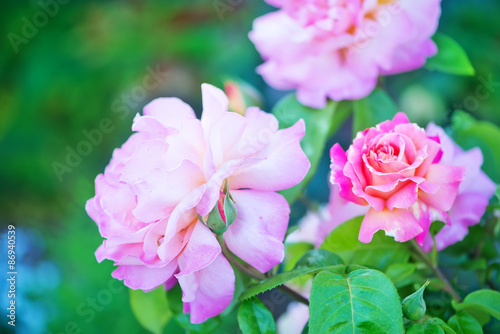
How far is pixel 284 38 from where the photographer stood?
437 mm

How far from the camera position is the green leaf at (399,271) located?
33cm

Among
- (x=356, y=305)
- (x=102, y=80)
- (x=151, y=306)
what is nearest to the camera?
(x=356, y=305)

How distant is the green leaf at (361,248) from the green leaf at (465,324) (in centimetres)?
5

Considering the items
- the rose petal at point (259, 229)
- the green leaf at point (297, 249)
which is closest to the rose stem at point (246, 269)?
the rose petal at point (259, 229)

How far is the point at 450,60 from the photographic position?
43 centimetres

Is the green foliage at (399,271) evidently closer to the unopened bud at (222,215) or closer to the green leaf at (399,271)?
the green leaf at (399,271)

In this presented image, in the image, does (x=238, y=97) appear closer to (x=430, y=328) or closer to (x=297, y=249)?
(x=297, y=249)

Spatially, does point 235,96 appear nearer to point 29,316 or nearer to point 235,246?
point 235,246

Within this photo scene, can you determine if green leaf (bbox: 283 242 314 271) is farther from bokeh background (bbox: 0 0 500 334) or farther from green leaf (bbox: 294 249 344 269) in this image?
bokeh background (bbox: 0 0 500 334)

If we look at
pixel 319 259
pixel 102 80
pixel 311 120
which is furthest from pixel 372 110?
pixel 102 80

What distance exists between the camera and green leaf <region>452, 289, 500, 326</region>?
31 centimetres

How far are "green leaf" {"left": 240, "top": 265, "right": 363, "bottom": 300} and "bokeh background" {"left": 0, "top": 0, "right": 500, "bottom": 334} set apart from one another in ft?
2.59

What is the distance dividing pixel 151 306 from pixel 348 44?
0.24 metres

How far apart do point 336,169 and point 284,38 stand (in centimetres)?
16
